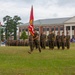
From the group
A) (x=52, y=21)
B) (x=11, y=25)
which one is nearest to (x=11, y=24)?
(x=11, y=25)

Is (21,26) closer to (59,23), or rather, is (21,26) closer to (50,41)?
(59,23)

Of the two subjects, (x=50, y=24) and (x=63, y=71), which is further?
(x=50, y=24)

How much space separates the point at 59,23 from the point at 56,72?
97.4 meters

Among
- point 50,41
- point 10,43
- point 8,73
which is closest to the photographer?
point 8,73

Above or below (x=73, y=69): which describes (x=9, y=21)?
above

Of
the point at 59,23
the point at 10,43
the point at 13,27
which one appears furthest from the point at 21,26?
the point at 10,43

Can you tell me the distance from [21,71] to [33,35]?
980 centimetres

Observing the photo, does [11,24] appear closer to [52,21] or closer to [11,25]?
[11,25]

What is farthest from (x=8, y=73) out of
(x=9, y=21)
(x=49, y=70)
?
(x=9, y=21)

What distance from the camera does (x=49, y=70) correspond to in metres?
9.98

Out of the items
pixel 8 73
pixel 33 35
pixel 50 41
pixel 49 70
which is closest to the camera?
pixel 8 73

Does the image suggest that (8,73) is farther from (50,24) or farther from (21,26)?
(21,26)

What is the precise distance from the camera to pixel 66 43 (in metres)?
25.5

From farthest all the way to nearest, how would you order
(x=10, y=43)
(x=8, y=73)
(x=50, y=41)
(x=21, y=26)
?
(x=21, y=26)
(x=10, y=43)
(x=50, y=41)
(x=8, y=73)
